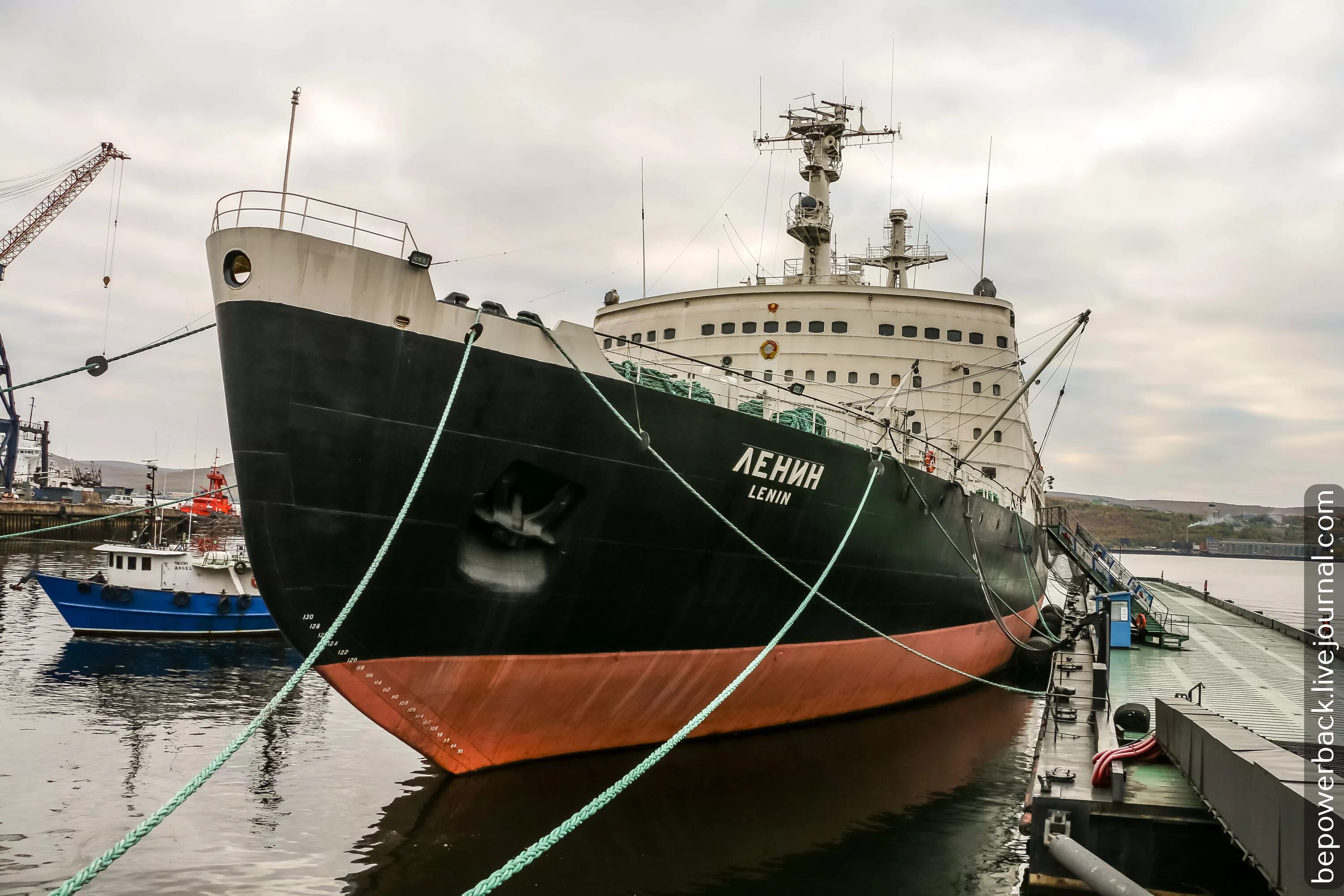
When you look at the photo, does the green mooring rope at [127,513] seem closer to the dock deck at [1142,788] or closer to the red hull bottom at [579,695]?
the red hull bottom at [579,695]

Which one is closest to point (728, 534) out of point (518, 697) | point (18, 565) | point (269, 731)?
point (518, 697)

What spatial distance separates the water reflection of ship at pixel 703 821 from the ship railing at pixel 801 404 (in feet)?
13.4

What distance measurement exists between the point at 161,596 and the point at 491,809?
17.1 metres

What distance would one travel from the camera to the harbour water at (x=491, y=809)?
7.76 m

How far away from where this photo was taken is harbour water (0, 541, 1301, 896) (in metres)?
7.76

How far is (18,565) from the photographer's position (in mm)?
38000

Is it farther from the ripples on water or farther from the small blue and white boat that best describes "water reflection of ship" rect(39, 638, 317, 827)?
the small blue and white boat

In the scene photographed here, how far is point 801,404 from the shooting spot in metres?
12.2

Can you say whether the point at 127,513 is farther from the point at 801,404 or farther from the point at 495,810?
the point at 801,404

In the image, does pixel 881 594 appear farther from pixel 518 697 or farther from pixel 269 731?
pixel 269 731

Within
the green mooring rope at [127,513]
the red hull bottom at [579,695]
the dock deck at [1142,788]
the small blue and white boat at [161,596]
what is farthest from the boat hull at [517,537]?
the small blue and white boat at [161,596]

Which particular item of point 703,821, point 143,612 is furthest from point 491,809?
point 143,612

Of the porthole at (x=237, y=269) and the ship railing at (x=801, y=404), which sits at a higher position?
the porthole at (x=237, y=269)

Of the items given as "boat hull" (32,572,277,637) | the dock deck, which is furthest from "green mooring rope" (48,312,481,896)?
"boat hull" (32,572,277,637)
